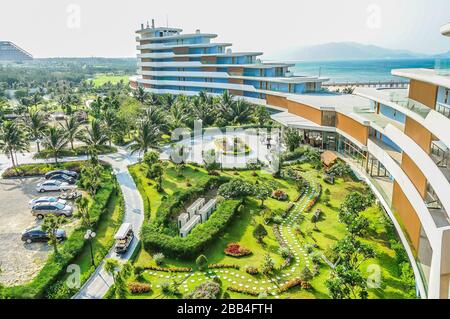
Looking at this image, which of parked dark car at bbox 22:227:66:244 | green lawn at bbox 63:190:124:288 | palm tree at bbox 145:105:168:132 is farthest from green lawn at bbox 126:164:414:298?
palm tree at bbox 145:105:168:132

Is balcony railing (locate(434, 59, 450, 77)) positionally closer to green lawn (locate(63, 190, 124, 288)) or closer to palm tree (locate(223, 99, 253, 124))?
green lawn (locate(63, 190, 124, 288))

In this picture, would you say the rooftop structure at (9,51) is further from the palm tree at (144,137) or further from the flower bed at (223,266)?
the flower bed at (223,266)

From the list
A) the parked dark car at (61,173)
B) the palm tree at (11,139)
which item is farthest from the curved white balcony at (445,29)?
the palm tree at (11,139)

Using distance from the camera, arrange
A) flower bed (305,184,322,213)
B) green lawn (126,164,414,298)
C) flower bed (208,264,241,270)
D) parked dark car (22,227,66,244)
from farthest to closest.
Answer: flower bed (305,184,322,213) < parked dark car (22,227,66,244) < flower bed (208,264,241,270) < green lawn (126,164,414,298)

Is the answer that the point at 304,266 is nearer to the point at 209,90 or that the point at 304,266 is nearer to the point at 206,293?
the point at 206,293
